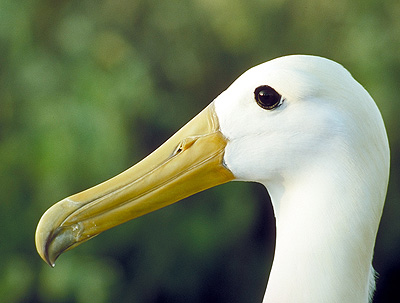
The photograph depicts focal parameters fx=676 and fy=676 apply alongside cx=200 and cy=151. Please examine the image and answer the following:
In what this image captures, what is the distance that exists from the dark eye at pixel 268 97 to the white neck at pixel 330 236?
169mm

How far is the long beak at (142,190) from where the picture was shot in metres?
1.63

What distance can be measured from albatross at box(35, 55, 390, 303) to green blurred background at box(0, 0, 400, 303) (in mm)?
1279

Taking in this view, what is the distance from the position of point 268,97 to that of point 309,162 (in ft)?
0.56

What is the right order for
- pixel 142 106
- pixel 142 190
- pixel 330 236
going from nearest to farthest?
pixel 330 236, pixel 142 190, pixel 142 106

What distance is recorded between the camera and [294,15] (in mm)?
3201

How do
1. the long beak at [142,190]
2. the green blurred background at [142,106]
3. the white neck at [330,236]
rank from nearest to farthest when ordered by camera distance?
the white neck at [330,236] < the long beak at [142,190] < the green blurred background at [142,106]

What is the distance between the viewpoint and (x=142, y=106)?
3002 millimetres

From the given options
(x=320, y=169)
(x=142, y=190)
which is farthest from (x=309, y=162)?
(x=142, y=190)

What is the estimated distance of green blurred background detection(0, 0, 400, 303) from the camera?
9.50ft

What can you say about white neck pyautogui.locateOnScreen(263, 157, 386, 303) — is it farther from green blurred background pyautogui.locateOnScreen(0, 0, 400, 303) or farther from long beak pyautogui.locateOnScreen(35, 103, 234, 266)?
green blurred background pyautogui.locateOnScreen(0, 0, 400, 303)

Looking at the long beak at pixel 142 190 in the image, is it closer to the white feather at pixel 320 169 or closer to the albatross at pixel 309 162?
the albatross at pixel 309 162

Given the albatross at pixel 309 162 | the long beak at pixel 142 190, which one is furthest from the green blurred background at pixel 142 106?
the albatross at pixel 309 162

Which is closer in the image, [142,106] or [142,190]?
[142,190]

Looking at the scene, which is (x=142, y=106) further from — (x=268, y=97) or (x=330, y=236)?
(x=330, y=236)
